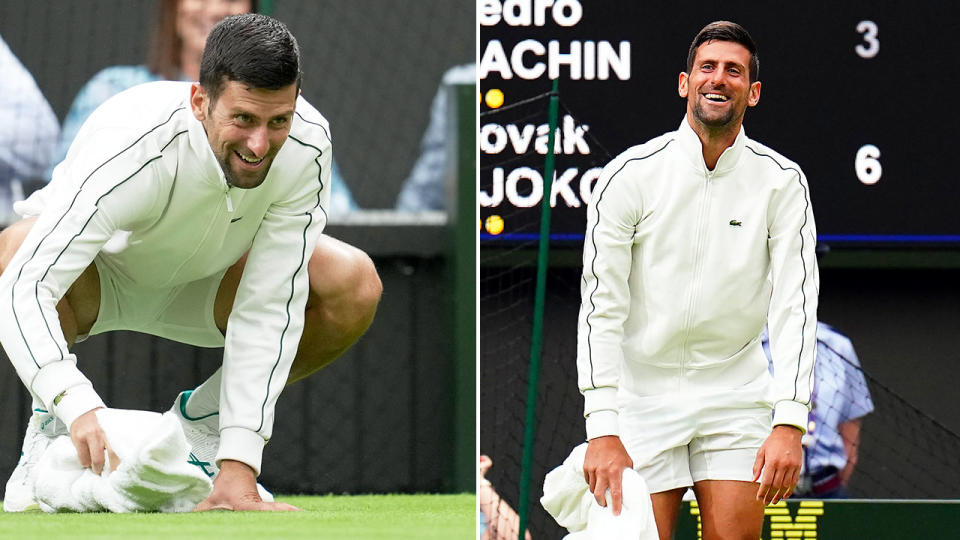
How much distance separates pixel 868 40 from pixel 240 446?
7.08ft

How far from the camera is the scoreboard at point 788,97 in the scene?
4.10 meters

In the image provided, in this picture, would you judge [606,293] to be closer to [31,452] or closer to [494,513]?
[31,452]

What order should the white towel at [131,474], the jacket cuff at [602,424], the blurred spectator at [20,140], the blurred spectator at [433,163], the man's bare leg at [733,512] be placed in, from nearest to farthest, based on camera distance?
the white towel at [131,474] < the jacket cuff at [602,424] < the man's bare leg at [733,512] < the blurred spectator at [20,140] < the blurred spectator at [433,163]

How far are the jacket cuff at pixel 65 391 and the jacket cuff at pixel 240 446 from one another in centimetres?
35

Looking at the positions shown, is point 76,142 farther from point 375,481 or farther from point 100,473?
point 375,481

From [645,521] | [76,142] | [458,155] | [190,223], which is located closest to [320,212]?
[190,223]

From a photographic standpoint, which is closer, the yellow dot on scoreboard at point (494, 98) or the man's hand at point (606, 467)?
the man's hand at point (606, 467)

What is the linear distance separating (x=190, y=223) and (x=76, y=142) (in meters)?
0.28

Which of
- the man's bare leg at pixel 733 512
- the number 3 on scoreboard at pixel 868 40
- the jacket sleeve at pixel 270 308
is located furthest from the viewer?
the number 3 on scoreboard at pixel 868 40

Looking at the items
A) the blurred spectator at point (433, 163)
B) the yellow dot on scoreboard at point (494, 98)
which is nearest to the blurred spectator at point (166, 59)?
the blurred spectator at point (433, 163)

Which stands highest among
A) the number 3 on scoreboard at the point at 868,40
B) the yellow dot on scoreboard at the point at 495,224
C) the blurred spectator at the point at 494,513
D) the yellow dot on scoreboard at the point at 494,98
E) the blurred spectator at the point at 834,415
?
the number 3 on scoreboard at the point at 868,40

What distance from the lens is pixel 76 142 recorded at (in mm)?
3020

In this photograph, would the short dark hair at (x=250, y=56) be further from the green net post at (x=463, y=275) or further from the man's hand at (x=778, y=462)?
the green net post at (x=463, y=275)

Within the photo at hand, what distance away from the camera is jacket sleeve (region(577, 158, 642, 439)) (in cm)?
278
